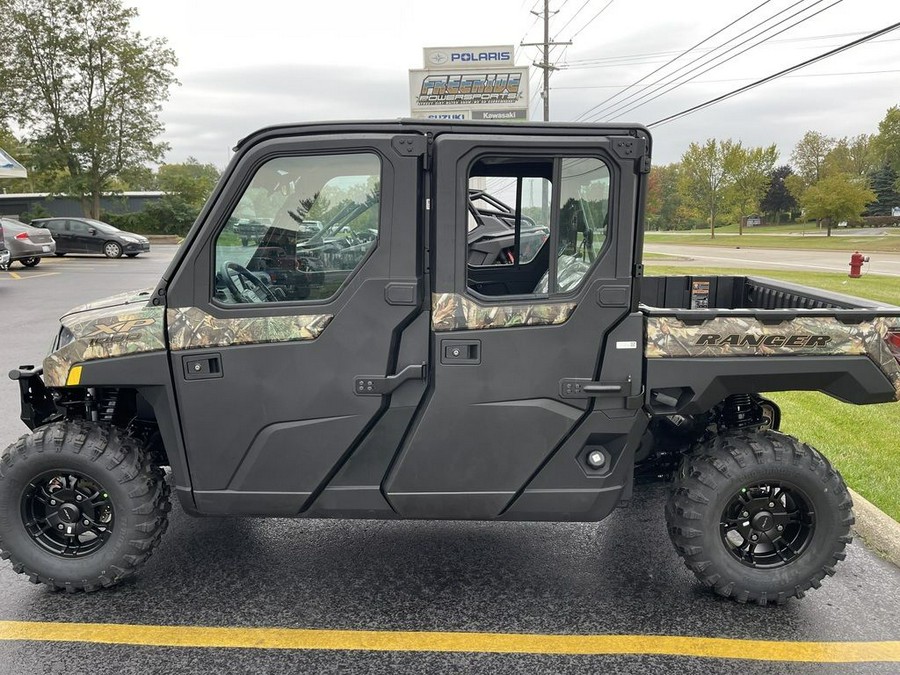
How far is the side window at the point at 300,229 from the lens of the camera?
2.97 metres

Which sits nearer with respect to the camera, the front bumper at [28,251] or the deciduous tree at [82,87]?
the front bumper at [28,251]

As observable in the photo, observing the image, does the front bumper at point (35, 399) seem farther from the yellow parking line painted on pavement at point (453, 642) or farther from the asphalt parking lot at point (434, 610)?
the yellow parking line painted on pavement at point (453, 642)

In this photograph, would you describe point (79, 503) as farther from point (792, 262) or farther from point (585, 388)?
point (792, 262)

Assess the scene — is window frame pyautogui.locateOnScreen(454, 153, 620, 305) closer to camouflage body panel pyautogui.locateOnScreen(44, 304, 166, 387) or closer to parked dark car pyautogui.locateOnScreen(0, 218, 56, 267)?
camouflage body panel pyautogui.locateOnScreen(44, 304, 166, 387)

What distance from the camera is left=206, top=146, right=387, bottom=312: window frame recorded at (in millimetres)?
2949

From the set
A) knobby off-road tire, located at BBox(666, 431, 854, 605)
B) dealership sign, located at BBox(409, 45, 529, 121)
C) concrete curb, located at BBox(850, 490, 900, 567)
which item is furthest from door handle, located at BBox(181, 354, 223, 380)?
dealership sign, located at BBox(409, 45, 529, 121)

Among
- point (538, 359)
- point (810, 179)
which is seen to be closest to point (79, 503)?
point (538, 359)

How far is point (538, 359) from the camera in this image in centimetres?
299

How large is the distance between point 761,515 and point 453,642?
1559mm

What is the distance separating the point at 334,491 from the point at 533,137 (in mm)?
1789

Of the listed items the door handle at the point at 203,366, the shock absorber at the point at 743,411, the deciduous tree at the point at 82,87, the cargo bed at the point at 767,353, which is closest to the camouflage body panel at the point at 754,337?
the cargo bed at the point at 767,353

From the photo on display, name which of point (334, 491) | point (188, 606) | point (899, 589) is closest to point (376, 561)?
point (334, 491)

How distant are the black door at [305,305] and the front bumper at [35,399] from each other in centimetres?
89

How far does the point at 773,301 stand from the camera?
13.8ft
